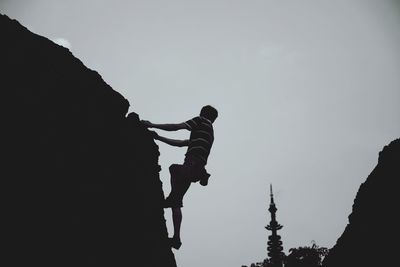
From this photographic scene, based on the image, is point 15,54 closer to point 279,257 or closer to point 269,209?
point 279,257

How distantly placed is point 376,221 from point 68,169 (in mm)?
8319

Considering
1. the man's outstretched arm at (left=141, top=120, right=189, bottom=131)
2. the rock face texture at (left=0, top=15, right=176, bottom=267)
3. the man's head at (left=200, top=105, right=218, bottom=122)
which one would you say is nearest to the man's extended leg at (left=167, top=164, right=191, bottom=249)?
the rock face texture at (left=0, top=15, right=176, bottom=267)

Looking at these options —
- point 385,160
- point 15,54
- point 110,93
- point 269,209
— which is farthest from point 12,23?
point 269,209

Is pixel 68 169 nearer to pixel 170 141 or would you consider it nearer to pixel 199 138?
pixel 170 141

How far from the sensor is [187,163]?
6949 mm

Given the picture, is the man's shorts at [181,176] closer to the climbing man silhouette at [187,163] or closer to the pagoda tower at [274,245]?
the climbing man silhouette at [187,163]

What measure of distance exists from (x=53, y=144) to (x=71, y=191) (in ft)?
2.69

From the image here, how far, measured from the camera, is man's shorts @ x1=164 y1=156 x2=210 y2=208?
6.86 meters

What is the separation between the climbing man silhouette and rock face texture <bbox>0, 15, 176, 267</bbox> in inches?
14.4

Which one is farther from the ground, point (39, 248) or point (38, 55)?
point (38, 55)

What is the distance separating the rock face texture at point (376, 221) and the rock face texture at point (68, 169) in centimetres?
582

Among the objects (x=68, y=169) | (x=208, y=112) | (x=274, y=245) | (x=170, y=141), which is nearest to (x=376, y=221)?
(x=208, y=112)

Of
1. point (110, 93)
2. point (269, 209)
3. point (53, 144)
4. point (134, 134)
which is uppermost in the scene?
point (269, 209)

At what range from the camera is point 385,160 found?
9578mm
